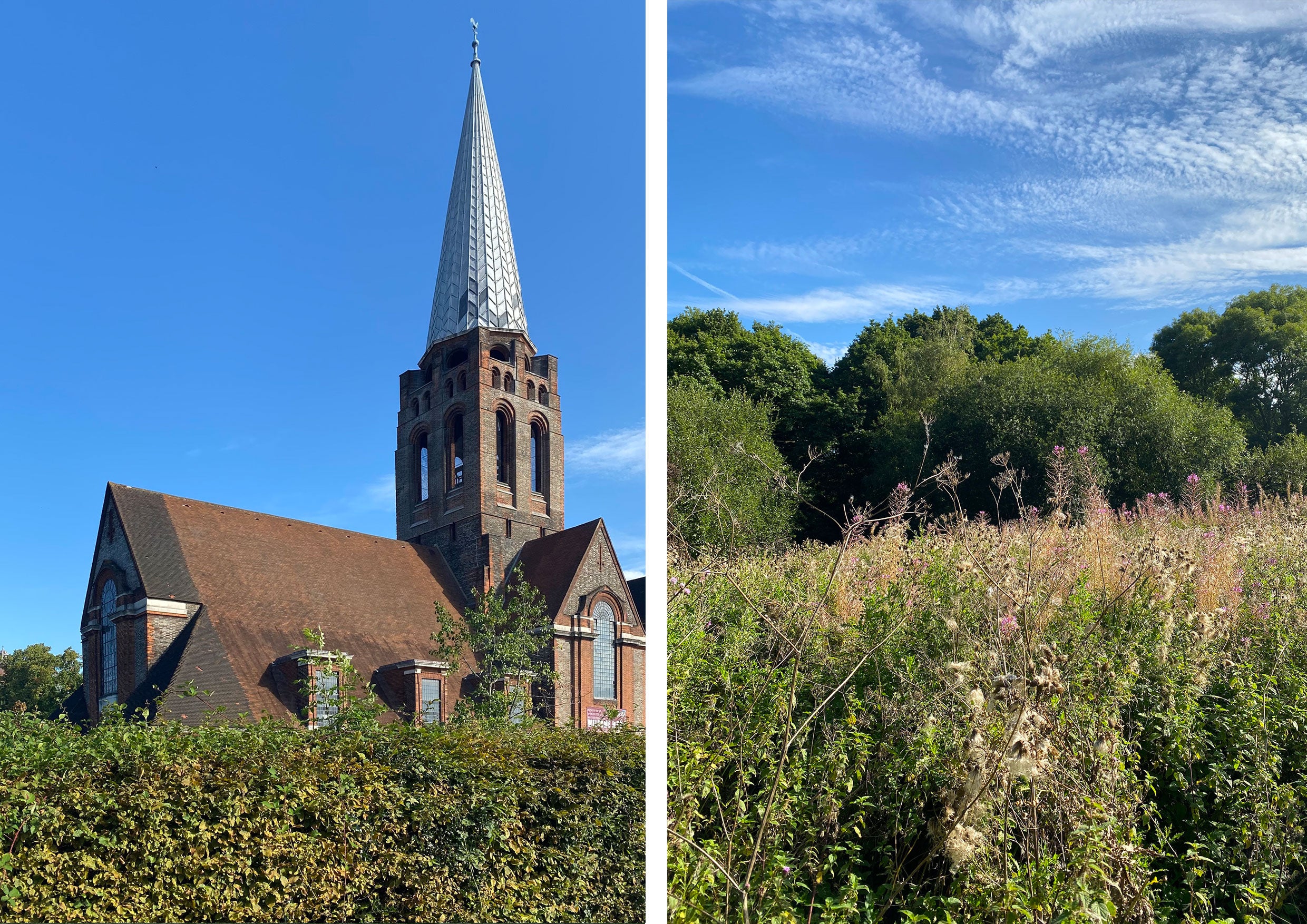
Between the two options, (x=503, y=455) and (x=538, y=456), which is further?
(x=503, y=455)

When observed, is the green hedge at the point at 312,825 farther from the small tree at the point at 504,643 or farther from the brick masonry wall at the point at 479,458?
the brick masonry wall at the point at 479,458

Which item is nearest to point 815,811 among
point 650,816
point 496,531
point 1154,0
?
point 650,816

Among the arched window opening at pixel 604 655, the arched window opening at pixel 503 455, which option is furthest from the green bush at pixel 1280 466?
the arched window opening at pixel 503 455

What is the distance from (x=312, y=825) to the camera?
4.01m

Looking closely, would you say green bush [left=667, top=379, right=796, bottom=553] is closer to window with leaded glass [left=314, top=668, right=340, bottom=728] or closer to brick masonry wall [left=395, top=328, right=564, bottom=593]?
brick masonry wall [left=395, top=328, right=564, bottom=593]

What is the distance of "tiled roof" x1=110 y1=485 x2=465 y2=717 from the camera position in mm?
11281

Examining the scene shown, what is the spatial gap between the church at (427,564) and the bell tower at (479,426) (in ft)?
0.12

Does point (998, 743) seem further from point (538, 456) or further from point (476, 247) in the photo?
point (538, 456)

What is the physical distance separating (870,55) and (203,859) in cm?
763

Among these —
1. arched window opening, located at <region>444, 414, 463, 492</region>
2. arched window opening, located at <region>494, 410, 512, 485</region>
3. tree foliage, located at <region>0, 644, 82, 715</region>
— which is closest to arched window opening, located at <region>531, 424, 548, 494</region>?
arched window opening, located at <region>494, 410, 512, 485</region>

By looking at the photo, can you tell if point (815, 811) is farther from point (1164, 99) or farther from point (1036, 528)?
point (1164, 99)

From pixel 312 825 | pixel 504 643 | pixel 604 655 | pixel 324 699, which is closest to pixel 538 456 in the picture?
pixel 604 655

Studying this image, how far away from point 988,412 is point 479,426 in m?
8.57

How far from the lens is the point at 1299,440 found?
34.1ft
